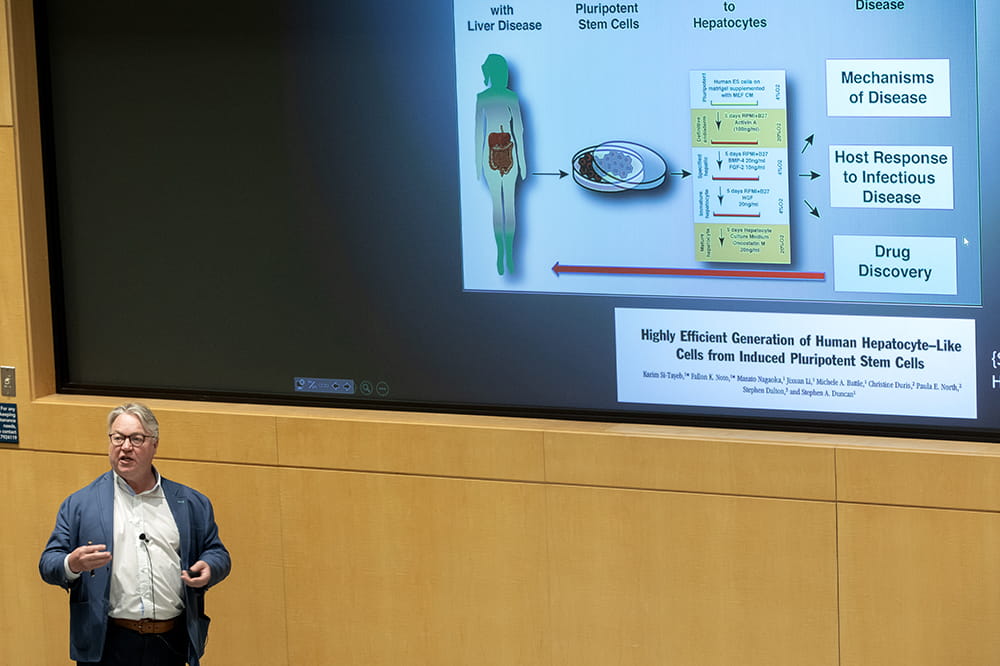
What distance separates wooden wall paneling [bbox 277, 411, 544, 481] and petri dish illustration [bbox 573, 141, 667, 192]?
0.91 metres

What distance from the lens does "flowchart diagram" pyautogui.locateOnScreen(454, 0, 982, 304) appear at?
4672 mm

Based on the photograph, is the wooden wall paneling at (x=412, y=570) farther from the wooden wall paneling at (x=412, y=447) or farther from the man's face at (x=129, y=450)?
the man's face at (x=129, y=450)

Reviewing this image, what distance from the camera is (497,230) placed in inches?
208

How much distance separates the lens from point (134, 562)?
4.59 m

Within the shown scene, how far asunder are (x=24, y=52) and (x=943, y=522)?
12.6 feet

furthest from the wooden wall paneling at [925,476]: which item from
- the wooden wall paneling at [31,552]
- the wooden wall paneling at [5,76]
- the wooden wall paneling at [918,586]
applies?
the wooden wall paneling at [5,76]

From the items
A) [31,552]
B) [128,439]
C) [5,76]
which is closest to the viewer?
[128,439]

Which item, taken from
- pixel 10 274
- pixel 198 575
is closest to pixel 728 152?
pixel 198 575

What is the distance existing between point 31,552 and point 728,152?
10.6 ft

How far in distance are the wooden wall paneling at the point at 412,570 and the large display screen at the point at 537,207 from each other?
0.35 metres

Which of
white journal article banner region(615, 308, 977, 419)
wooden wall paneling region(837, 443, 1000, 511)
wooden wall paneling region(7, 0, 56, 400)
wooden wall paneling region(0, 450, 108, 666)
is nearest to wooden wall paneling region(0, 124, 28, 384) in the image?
wooden wall paneling region(7, 0, 56, 400)

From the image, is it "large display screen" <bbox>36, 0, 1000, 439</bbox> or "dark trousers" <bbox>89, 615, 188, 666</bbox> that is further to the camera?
"large display screen" <bbox>36, 0, 1000, 439</bbox>

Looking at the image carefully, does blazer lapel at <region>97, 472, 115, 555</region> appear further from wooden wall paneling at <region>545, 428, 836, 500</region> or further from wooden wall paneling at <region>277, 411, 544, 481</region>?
wooden wall paneling at <region>545, 428, 836, 500</region>

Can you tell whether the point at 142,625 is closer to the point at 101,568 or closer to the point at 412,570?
the point at 101,568
